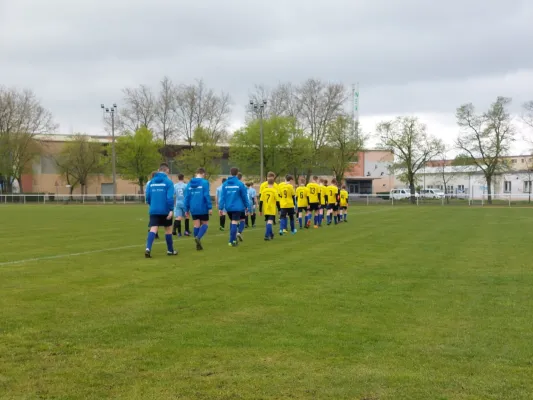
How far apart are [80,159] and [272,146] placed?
82.7 ft

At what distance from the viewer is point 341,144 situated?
209ft

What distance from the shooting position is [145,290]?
778 centimetres

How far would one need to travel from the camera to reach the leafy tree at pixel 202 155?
222 ft

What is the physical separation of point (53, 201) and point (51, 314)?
203 feet

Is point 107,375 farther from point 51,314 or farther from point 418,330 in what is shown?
point 418,330

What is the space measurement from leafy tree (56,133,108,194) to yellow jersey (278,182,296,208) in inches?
2158

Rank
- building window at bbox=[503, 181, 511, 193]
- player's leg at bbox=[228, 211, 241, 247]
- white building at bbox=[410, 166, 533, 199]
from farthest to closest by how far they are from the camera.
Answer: building window at bbox=[503, 181, 511, 193], white building at bbox=[410, 166, 533, 199], player's leg at bbox=[228, 211, 241, 247]

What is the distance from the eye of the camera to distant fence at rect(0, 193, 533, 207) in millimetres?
51875

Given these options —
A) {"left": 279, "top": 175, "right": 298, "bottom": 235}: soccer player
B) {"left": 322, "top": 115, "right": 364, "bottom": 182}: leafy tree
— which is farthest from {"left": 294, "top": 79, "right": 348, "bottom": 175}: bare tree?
{"left": 279, "top": 175, "right": 298, "bottom": 235}: soccer player

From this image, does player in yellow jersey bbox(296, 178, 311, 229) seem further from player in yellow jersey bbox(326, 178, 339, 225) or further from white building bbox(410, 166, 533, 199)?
white building bbox(410, 166, 533, 199)

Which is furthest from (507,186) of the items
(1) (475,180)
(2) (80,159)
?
(2) (80,159)

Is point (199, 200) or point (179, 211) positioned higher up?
point (199, 200)

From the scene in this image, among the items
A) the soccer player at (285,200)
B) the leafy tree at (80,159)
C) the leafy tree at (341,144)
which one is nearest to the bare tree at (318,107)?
the leafy tree at (341,144)

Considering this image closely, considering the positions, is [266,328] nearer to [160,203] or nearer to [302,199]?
[160,203]
